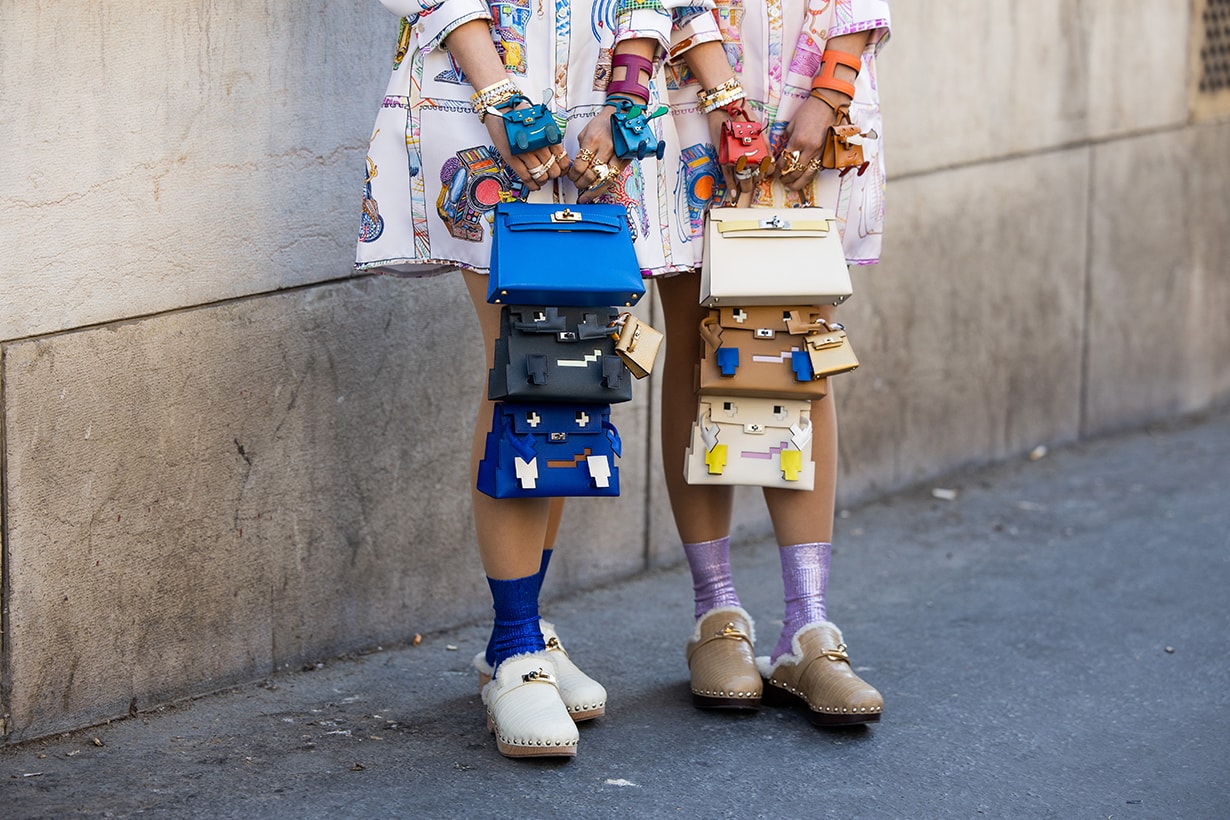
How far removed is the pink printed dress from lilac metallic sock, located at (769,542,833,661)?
2.08 feet

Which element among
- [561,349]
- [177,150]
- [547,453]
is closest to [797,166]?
[561,349]

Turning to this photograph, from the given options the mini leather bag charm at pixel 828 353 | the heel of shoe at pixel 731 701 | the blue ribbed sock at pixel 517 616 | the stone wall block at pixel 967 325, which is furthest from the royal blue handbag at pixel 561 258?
the stone wall block at pixel 967 325

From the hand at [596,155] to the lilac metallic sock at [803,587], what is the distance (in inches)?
34.7

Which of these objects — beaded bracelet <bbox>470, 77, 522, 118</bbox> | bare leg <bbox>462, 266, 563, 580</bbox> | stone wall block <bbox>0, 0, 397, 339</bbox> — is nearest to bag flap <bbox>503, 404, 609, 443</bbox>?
bare leg <bbox>462, 266, 563, 580</bbox>

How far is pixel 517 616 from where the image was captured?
119 inches

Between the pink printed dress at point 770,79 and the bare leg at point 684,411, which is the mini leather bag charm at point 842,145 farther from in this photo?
the bare leg at point 684,411

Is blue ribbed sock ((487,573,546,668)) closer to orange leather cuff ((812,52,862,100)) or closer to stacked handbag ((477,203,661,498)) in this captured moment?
stacked handbag ((477,203,661,498))

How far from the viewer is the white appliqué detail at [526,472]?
111 inches

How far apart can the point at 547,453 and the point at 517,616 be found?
36 centimetres

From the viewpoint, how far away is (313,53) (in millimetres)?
3318

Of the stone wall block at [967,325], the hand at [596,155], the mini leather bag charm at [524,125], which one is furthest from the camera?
the stone wall block at [967,325]

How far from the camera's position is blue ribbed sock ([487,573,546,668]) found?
301 centimetres

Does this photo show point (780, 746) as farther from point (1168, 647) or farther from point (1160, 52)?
point (1160, 52)

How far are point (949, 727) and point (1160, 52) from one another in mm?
3600
